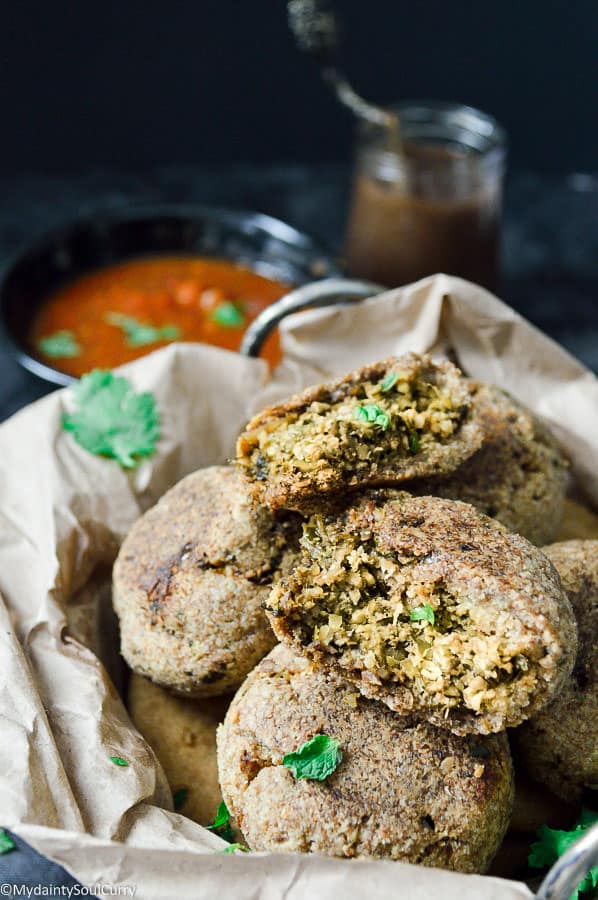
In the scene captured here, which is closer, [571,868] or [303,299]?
[571,868]

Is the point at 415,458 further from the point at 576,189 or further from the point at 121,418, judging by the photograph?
the point at 576,189

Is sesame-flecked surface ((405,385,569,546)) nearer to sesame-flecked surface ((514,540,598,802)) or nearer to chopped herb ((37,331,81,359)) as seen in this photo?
sesame-flecked surface ((514,540,598,802))

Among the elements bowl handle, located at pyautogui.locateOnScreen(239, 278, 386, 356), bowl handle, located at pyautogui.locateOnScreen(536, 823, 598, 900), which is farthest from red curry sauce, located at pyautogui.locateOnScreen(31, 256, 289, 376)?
bowl handle, located at pyautogui.locateOnScreen(536, 823, 598, 900)

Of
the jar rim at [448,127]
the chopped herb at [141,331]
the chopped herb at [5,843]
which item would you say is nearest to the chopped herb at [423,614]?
the chopped herb at [5,843]

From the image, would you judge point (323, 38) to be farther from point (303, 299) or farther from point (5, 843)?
point (5, 843)

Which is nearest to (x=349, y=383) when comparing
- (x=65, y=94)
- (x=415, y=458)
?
(x=415, y=458)

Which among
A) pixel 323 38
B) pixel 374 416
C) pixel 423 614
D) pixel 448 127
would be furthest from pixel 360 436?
pixel 448 127

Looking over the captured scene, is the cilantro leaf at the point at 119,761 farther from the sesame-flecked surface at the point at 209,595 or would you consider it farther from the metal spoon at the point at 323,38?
the metal spoon at the point at 323,38
